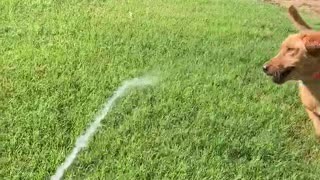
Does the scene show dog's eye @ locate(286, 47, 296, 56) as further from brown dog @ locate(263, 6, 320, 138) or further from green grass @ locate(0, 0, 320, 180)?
green grass @ locate(0, 0, 320, 180)

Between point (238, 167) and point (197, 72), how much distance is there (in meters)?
1.85

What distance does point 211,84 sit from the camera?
5.68 m

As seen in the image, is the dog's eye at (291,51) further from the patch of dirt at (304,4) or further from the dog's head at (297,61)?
the patch of dirt at (304,4)

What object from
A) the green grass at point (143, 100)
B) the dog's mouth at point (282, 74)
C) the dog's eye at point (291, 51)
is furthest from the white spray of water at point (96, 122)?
the dog's eye at point (291, 51)

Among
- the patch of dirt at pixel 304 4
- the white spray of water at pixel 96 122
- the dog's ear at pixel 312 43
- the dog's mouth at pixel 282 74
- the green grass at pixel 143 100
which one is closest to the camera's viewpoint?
the white spray of water at pixel 96 122

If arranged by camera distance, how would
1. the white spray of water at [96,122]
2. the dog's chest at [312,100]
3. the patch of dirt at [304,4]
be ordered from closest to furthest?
the white spray of water at [96,122] < the dog's chest at [312,100] < the patch of dirt at [304,4]

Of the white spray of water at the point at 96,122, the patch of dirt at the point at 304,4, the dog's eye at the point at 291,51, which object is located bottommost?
the patch of dirt at the point at 304,4

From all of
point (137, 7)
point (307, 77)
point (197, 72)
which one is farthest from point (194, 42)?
point (307, 77)

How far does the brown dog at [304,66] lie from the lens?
15.4 ft

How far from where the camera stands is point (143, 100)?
16.8 ft

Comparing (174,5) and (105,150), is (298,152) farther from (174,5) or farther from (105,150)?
(174,5)

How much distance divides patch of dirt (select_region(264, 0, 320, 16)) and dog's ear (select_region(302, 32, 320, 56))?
229 inches

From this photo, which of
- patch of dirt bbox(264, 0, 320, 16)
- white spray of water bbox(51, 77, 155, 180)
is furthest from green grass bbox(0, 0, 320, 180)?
patch of dirt bbox(264, 0, 320, 16)

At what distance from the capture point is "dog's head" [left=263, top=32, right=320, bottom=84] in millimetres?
4715
